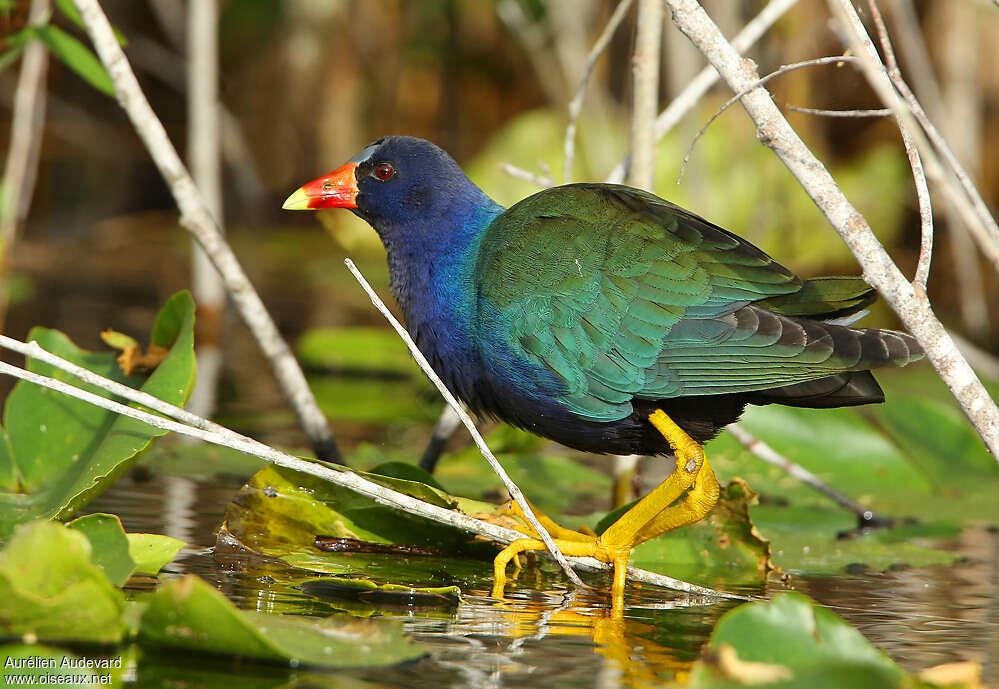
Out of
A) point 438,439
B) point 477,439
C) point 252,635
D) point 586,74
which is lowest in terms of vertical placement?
point 252,635

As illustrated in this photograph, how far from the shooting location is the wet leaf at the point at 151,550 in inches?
77.8

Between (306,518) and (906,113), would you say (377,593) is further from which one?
(906,113)

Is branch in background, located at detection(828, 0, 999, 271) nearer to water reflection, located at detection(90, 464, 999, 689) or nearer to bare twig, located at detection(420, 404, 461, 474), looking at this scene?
water reflection, located at detection(90, 464, 999, 689)

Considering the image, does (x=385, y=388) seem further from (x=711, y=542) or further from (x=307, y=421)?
(x=711, y=542)

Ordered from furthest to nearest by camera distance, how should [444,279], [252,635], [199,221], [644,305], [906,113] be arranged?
[199,221], [444,279], [644,305], [906,113], [252,635]

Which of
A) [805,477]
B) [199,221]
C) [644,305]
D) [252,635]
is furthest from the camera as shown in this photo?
[805,477]

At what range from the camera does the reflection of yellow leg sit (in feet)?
7.70

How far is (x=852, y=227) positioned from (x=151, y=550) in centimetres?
123

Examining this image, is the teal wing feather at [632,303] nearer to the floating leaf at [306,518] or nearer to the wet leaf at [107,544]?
the floating leaf at [306,518]

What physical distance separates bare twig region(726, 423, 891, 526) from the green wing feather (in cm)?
71

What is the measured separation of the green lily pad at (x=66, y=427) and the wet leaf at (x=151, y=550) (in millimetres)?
237

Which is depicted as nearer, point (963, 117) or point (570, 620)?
point (570, 620)

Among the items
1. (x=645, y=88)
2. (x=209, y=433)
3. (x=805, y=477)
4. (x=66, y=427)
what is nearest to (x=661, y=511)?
(x=805, y=477)

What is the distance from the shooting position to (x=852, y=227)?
6.53 feet
